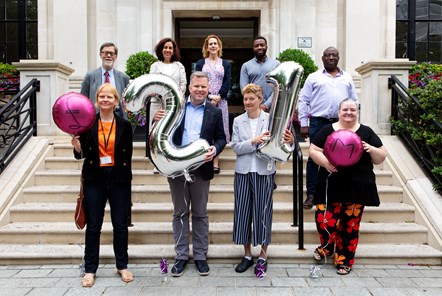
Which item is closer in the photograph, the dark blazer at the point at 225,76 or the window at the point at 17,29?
the dark blazer at the point at 225,76

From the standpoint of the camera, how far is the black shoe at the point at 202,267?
407cm

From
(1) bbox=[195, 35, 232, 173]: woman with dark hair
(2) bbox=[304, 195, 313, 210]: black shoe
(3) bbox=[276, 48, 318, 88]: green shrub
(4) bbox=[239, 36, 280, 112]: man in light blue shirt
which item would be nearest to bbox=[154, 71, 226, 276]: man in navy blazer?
(1) bbox=[195, 35, 232, 173]: woman with dark hair

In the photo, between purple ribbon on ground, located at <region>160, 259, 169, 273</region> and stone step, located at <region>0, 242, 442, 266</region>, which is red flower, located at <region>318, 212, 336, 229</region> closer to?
stone step, located at <region>0, 242, 442, 266</region>

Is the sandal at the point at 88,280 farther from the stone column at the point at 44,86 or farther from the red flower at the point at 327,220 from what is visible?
the stone column at the point at 44,86

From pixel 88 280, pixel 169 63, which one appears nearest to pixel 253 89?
pixel 169 63

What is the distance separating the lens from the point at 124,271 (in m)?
4.00

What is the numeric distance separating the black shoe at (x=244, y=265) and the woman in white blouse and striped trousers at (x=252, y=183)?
161 mm

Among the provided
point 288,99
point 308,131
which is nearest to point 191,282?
point 288,99

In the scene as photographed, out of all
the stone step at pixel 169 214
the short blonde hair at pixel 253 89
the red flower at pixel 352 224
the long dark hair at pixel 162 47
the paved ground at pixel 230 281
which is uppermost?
the long dark hair at pixel 162 47

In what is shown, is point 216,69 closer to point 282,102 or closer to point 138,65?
point 282,102

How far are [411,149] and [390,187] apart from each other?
0.77 metres

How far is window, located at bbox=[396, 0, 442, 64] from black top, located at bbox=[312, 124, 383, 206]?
776 cm

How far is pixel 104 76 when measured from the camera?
4.85m

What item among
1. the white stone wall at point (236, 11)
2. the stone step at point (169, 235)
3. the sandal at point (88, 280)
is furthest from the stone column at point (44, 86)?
the sandal at point (88, 280)
